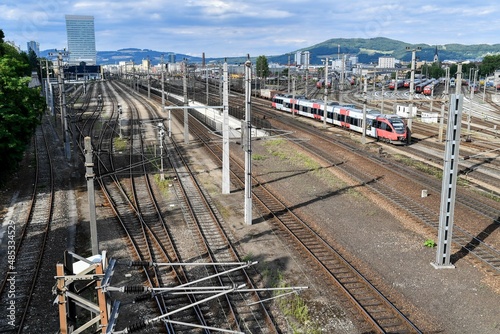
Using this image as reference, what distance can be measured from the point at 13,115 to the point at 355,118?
96.1 ft

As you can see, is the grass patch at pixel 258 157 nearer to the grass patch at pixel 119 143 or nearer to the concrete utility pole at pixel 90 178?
the grass patch at pixel 119 143

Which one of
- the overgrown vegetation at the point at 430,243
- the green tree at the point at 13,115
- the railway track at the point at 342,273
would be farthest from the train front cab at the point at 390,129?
the green tree at the point at 13,115

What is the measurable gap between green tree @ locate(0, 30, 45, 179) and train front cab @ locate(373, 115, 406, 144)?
1025 inches

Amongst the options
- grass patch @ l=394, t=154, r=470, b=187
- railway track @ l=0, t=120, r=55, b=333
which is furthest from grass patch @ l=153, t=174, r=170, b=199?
grass patch @ l=394, t=154, r=470, b=187

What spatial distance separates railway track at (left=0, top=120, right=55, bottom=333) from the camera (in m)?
12.7

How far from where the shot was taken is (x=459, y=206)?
21922mm

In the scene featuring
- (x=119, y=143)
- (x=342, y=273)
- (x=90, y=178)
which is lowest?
(x=342, y=273)

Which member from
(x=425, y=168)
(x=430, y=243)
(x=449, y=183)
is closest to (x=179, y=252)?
(x=430, y=243)

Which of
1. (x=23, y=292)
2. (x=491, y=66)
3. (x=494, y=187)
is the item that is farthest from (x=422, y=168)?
(x=491, y=66)

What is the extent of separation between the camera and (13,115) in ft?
73.5

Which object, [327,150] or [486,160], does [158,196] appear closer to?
[327,150]

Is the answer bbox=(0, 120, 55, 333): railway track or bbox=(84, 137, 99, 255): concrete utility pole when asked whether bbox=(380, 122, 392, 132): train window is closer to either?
bbox=(0, 120, 55, 333): railway track

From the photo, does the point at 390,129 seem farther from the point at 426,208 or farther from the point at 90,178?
the point at 90,178

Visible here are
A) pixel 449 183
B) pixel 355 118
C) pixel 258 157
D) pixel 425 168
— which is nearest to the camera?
pixel 449 183
